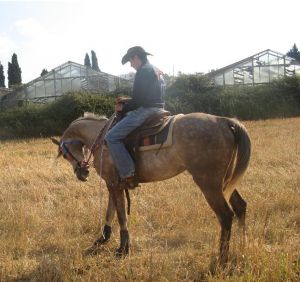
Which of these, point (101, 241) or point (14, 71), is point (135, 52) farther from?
point (14, 71)

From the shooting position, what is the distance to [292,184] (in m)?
8.95

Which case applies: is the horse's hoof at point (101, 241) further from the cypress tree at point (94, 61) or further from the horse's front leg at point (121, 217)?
the cypress tree at point (94, 61)

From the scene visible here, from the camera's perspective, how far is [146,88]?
6.09 meters

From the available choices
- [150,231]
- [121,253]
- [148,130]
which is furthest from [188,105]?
[121,253]

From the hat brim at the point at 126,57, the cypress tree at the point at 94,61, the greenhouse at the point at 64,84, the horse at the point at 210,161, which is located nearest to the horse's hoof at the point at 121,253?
the horse at the point at 210,161

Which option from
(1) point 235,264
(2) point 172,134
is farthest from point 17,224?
(1) point 235,264

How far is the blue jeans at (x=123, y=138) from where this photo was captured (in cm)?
605

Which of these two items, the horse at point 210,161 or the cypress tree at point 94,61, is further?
the cypress tree at point 94,61

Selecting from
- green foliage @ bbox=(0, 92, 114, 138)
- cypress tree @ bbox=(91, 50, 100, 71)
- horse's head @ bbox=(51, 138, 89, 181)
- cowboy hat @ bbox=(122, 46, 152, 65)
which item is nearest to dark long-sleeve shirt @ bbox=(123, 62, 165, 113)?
cowboy hat @ bbox=(122, 46, 152, 65)

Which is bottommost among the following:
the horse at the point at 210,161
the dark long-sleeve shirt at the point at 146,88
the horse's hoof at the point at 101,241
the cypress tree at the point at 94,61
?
the horse's hoof at the point at 101,241

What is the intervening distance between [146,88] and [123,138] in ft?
2.57

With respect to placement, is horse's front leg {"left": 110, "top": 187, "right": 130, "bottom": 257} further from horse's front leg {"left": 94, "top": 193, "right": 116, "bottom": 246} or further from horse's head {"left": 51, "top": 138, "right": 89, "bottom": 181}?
horse's head {"left": 51, "top": 138, "right": 89, "bottom": 181}

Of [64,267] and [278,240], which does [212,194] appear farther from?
[64,267]

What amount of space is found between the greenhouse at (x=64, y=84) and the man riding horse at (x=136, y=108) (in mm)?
32192
